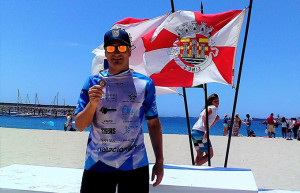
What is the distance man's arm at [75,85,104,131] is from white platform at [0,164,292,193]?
1262 millimetres

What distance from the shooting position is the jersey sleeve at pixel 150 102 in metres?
2.12

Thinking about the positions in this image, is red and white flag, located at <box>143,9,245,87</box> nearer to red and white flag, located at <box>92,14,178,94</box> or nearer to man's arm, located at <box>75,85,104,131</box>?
red and white flag, located at <box>92,14,178,94</box>

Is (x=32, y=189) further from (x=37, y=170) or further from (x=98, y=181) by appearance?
(x=98, y=181)

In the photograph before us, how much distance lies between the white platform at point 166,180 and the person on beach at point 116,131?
3.60ft

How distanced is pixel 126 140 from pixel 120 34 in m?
0.62

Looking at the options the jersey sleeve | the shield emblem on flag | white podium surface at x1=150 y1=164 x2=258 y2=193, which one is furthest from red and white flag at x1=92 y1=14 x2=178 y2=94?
the jersey sleeve

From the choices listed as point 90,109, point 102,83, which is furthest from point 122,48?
point 90,109

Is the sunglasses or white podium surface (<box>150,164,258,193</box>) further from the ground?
the sunglasses

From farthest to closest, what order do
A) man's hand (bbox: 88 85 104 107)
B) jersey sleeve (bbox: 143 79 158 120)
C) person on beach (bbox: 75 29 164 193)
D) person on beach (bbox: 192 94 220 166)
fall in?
person on beach (bbox: 192 94 220 166)
jersey sleeve (bbox: 143 79 158 120)
person on beach (bbox: 75 29 164 193)
man's hand (bbox: 88 85 104 107)

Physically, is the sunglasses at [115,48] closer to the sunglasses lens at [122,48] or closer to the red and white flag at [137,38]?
the sunglasses lens at [122,48]

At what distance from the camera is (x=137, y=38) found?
19.4 feet

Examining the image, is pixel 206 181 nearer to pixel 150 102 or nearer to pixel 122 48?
pixel 150 102

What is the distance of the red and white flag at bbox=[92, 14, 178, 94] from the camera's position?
225 inches

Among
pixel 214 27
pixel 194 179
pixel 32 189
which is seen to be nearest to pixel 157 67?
A: pixel 214 27
